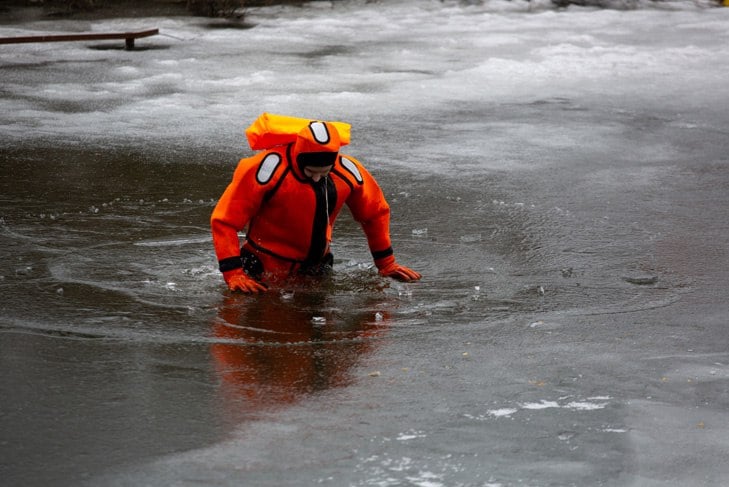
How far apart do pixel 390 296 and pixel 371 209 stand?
1.59 ft

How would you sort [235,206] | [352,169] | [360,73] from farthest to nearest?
[360,73] → [352,169] → [235,206]

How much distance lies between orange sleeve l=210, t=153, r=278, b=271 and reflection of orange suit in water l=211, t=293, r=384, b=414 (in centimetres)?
30

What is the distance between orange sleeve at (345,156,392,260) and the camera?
5801 millimetres

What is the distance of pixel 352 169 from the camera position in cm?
578

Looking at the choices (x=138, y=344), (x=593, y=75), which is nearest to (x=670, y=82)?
(x=593, y=75)

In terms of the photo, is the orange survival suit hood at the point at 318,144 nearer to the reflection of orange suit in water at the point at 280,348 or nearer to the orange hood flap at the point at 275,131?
the orange hood flap at the point at 275,131

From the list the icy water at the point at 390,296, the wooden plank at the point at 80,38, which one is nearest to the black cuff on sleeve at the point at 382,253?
the icy water at the point at 390,296

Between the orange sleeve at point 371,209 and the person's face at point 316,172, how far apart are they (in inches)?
11.0

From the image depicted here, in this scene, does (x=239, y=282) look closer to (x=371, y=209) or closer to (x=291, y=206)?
(x=291, y=206)

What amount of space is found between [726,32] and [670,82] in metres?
5.07

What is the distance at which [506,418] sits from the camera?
406 cm

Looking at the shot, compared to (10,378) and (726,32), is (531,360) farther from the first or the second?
(726,32)

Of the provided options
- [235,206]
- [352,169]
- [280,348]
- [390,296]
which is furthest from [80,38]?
[280,348]

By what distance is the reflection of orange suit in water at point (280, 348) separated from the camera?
4285 mm
